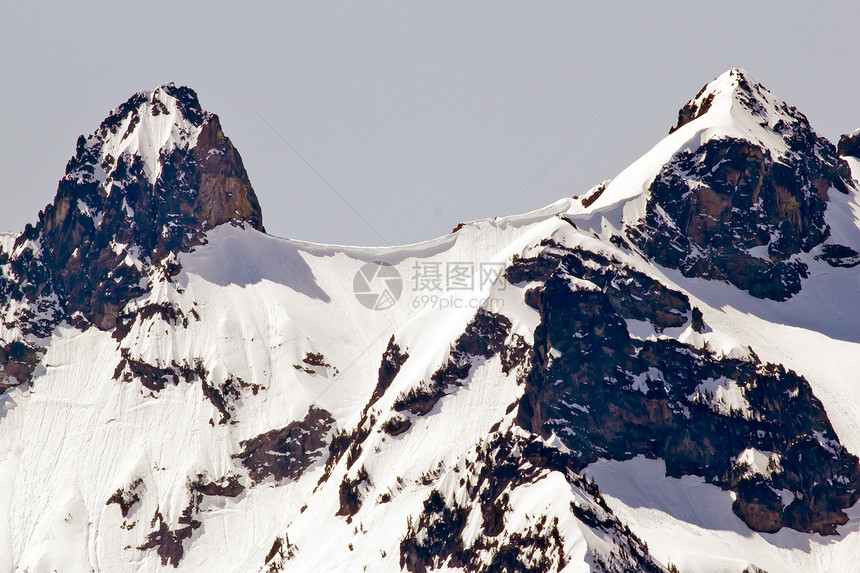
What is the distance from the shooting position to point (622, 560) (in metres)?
200

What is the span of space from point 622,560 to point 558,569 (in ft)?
26.8

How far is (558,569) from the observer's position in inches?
7776
